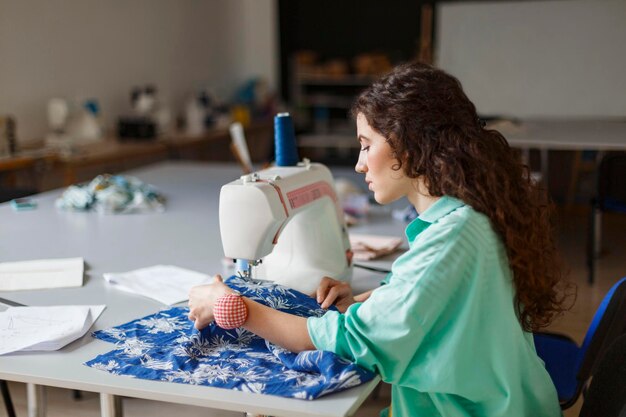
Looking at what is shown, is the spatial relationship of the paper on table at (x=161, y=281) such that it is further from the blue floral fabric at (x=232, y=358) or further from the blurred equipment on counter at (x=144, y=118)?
the blurred equipment on counter at (x=144, y=118)

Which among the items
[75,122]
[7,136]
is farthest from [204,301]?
[75,122]

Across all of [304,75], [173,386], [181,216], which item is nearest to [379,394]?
[181,216]

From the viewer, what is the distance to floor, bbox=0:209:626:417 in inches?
108

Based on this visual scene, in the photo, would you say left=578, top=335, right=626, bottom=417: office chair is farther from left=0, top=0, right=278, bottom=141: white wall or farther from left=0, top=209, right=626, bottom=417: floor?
left=0, top=0, right=278, bottom=141: white wall

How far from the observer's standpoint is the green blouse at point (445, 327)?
1.21 m

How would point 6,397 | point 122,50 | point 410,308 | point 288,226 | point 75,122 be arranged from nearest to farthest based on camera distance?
point 410,308 < point 288,226 < point 6,397 < point 75,122 < point 122,50

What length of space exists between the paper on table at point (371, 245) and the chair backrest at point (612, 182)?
2011 millimetres

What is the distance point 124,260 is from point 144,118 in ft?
11.4

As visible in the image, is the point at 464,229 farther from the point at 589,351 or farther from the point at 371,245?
the point at 371,245

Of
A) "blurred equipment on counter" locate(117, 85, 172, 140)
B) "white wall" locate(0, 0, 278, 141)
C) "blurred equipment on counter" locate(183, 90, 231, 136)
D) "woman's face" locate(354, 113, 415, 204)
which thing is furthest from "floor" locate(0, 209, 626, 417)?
"blurred equipment on counter" locate(183, 90, 231, 136)

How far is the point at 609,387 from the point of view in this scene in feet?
4.34

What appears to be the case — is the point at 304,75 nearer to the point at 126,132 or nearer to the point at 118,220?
→ the point at 126,132

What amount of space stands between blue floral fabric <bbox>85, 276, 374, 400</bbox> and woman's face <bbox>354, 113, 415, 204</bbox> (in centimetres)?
31

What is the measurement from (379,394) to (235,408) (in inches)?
68.4
